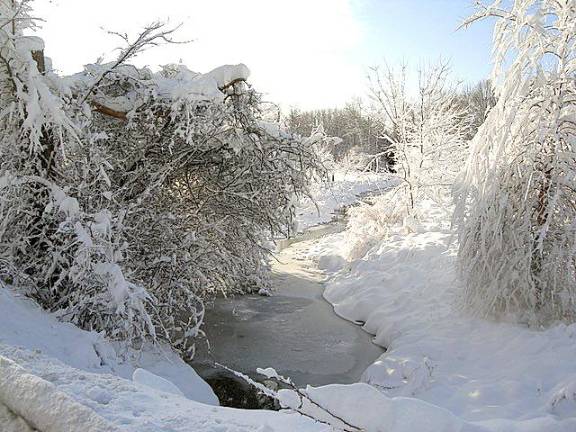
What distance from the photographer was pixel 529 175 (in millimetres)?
7438

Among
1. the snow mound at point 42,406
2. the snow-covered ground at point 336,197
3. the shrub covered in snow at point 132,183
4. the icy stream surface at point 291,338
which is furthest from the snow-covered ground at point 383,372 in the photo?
the snow-covered ground at point 336,197

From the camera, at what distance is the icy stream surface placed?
323 inches

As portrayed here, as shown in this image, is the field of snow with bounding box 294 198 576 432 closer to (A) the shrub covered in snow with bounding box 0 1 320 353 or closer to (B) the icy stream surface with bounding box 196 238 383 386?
(B) the icy stream surface with bounding box 196 238 383 386

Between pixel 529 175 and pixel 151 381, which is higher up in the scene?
pixel 529 175

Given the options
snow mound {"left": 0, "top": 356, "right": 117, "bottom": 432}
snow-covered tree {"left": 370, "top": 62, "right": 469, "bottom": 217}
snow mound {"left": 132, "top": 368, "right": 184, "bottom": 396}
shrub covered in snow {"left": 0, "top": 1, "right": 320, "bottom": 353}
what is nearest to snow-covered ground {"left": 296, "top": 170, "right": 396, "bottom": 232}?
snow-covered tree {"left": 370, "top": 62, "right": 469, "bottom": 217}

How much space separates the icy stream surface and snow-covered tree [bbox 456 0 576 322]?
2.63 m

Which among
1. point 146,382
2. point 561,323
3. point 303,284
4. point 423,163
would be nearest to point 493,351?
point 561,323

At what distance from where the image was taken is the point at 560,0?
7.34m

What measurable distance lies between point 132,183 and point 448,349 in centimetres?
568

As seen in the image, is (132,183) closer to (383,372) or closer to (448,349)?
(383,372)

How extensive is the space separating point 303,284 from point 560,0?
9.53 metres

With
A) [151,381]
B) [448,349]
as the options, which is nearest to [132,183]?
[151,381]

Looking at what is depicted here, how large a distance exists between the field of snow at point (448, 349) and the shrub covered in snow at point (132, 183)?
2983 millimetres

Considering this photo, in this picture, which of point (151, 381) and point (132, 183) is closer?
point (151, 381)
